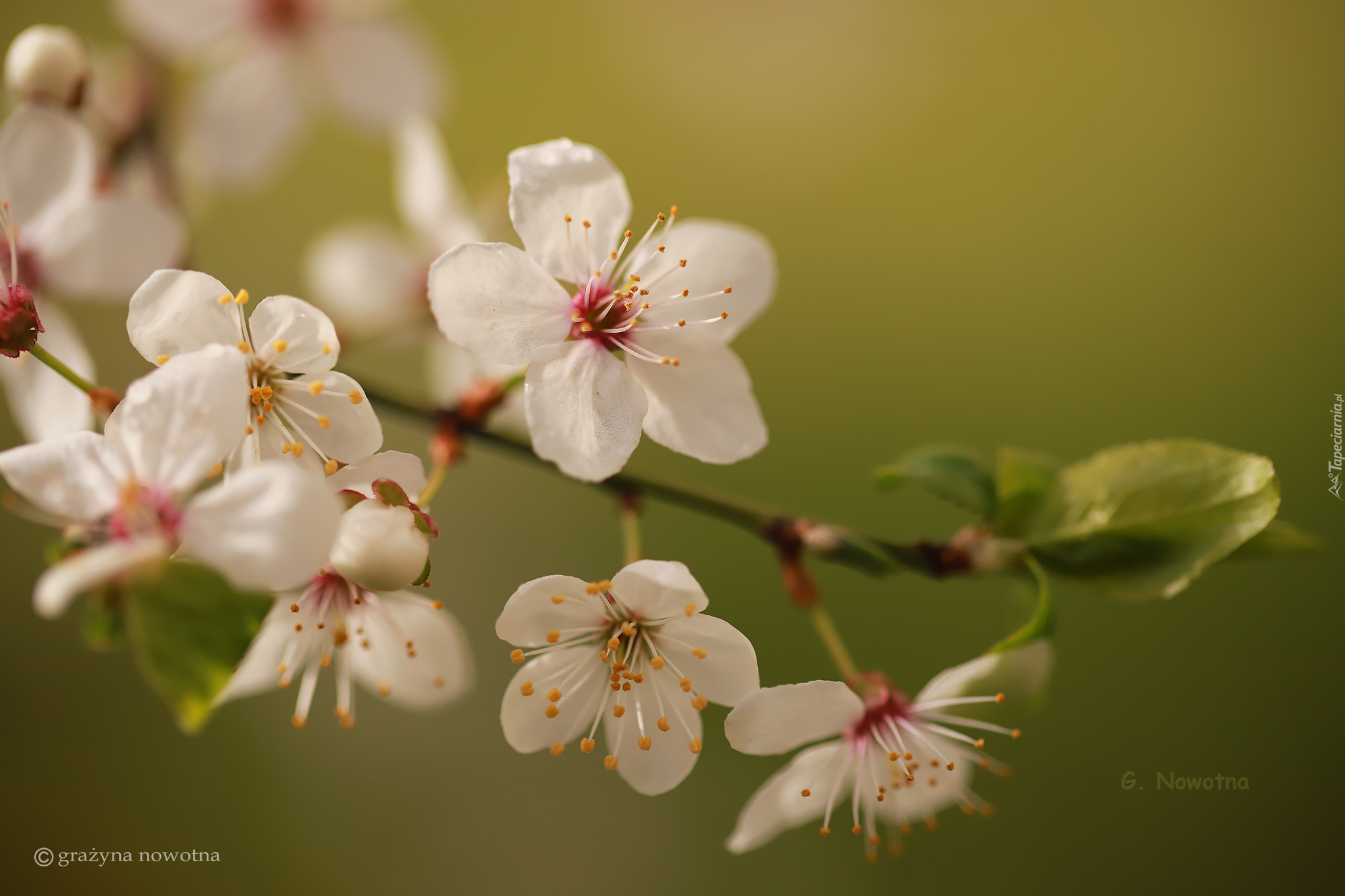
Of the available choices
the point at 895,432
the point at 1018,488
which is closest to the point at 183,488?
the point at 1018,488

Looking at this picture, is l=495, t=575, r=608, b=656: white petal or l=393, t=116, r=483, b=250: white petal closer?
l=495, t=575, r=608, b=656: white petal

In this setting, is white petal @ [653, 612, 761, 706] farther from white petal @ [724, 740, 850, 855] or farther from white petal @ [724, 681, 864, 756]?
white petal @ [724, 740, 850, 855]

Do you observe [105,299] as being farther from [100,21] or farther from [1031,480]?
[100,21]

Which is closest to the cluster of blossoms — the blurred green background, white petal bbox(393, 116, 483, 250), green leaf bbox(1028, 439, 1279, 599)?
green leaf bbox(1028, 439, 1279, 599)

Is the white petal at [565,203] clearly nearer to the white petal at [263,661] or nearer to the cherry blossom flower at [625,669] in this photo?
the cherry blossom flower at [625,669]

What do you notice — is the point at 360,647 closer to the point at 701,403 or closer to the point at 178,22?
the point at 701,403

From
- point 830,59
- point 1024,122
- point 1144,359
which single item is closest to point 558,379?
point 1144,359
